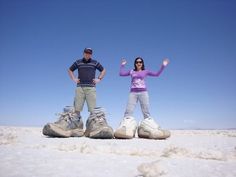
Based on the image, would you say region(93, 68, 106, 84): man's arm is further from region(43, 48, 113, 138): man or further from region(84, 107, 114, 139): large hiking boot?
region(84, 107, 114, 139): large hiking boot

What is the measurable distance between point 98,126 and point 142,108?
6.22ft

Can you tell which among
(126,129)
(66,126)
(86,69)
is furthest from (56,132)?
(86,69)

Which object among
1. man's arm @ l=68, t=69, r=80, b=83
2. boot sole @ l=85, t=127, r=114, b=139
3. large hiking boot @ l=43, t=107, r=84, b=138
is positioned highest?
man's arm @ l=68, t=69, r=80, b=83

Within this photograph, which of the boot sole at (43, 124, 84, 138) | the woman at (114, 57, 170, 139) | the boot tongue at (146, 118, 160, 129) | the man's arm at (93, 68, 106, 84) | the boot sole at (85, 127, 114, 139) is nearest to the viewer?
the boot sole at (85, 127, 114, 139)

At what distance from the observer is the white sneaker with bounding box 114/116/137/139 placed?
723 centimetres

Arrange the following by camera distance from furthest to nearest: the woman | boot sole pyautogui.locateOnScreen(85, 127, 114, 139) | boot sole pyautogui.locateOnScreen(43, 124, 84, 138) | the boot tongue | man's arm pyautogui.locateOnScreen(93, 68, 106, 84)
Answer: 1. man's arm pyautogui.locateOnScreen(93, 68, 106, 84)
2. the boot tongue
3. the woman
4. boot sole pyautogui.locateOnScreen(43, 124, 84, 138)
5. boot sole pyautogui.locateOnScreen(85, 127, 114, 139)

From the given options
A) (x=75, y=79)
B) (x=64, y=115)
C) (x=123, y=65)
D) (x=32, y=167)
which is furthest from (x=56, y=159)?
(x=123, y=65)

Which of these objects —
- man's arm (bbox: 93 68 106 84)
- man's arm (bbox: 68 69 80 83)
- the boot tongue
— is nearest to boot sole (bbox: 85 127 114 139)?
the boot tongue

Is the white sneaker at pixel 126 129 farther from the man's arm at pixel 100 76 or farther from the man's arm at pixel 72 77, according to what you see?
the man's arm at pixel 72 77

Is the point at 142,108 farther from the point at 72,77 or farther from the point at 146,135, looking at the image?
→ the point at 72,77

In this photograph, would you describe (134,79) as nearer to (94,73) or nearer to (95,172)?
(94,73)

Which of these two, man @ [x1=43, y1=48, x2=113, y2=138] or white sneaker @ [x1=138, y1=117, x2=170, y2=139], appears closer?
man @ [x1=43, y1=48, x2=113, y2=138]

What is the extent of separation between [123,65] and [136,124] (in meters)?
2.18

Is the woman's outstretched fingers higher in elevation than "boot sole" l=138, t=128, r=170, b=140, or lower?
higher
